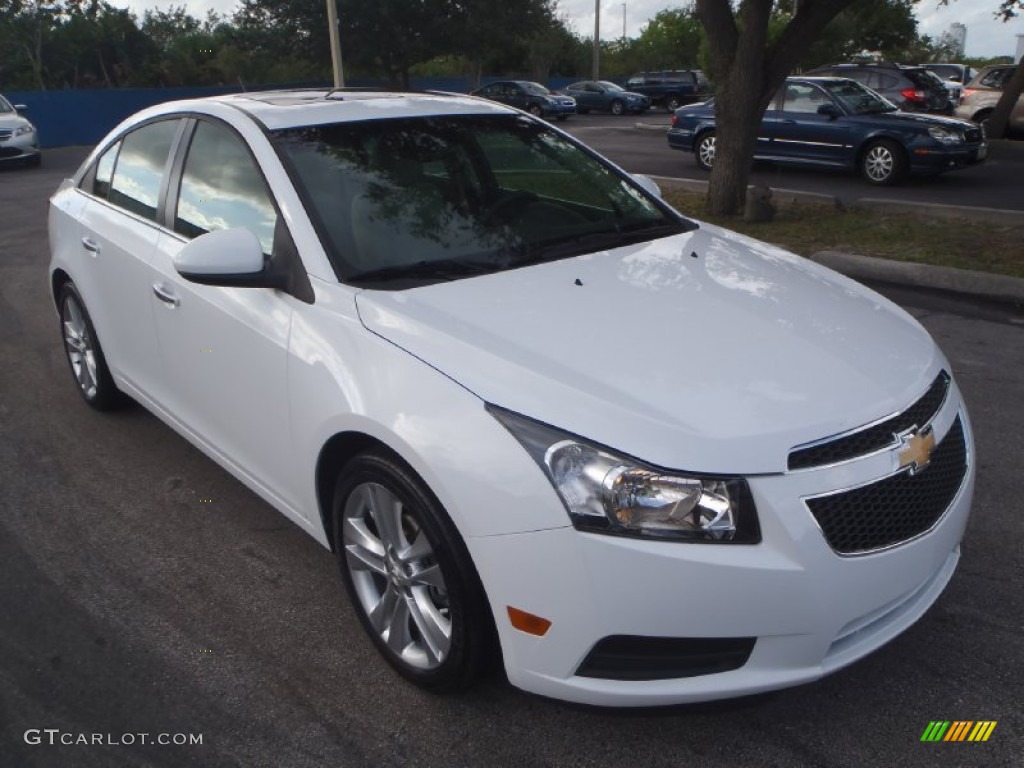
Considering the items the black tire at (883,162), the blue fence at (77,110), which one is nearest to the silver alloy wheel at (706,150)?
the black tire at (883,162)

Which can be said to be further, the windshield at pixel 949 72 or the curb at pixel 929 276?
the windshield at pixel 949 72

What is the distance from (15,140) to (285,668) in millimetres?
19452

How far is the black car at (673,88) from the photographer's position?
3647 centimetres

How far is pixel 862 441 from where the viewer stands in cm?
231

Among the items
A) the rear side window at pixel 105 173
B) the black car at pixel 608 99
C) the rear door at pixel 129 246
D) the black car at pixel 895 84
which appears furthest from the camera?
the black car at pixel 608 99

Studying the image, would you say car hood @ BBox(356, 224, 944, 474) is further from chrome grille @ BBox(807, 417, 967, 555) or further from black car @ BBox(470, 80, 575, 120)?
black car @ BBox(470, 80, 575, 120)

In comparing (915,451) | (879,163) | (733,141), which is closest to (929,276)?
(733,141)

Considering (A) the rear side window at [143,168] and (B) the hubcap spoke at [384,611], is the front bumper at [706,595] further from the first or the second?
(A) the rear side window at [143,168]

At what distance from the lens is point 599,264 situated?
3211mm

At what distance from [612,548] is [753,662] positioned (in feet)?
1.55

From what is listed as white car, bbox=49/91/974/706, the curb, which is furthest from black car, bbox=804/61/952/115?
white car, bbox=49/91/974/706

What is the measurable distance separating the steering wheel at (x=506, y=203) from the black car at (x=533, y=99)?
29211 millimetres

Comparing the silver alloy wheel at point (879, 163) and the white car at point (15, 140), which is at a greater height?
the white car at point (15, 140)

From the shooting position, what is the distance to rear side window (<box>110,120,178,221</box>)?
3.96m
